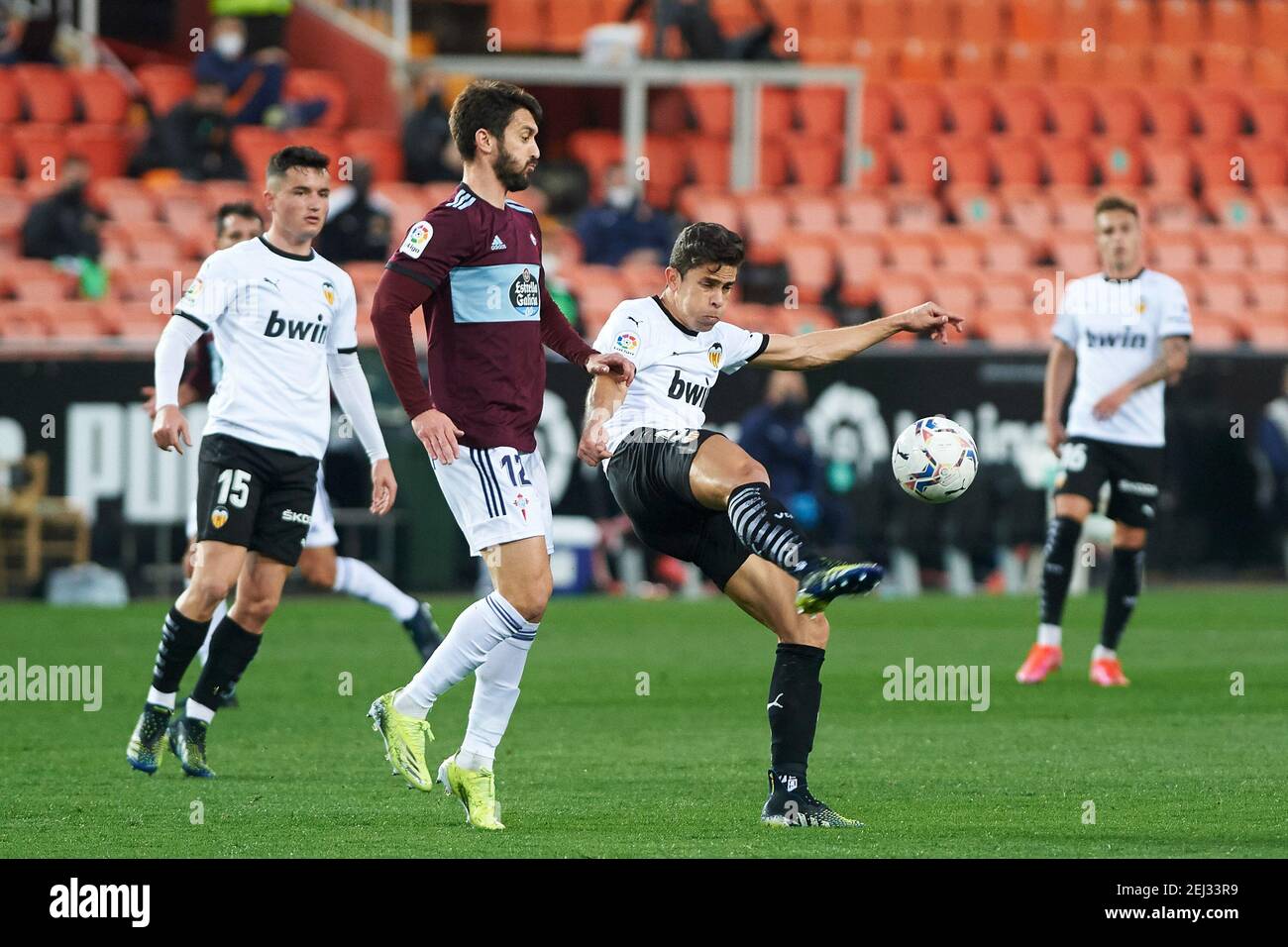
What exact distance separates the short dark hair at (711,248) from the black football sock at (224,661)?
7.79 ft

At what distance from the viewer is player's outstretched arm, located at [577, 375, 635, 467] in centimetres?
647

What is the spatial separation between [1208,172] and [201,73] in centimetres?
1097

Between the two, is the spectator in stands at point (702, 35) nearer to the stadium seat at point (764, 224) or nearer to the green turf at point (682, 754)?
the stadium seat at point (764, 224)

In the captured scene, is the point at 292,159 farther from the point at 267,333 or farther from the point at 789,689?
the point at 789,689

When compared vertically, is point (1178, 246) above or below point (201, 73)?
below

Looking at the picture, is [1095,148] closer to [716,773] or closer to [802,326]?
[802,326]

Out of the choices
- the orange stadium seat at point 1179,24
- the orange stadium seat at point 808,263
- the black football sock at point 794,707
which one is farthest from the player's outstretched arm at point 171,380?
the orange stadium seat at point 1179,24

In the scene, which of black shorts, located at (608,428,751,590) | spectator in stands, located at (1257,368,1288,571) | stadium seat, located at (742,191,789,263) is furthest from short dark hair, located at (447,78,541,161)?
stadium seat, located at (742,191,789,263)

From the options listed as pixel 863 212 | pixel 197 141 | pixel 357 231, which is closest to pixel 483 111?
pixel 357 231

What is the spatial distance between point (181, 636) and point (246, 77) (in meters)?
13.1

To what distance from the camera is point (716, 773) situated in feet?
25.4

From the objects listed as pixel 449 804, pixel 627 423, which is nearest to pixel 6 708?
pixel 449 804

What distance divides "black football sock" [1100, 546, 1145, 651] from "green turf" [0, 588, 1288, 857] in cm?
31

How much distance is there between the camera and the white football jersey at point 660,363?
6848mm
